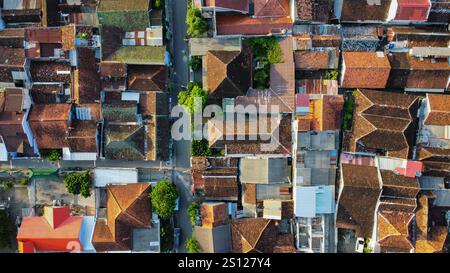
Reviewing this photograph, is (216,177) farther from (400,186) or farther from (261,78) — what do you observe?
(400,186)

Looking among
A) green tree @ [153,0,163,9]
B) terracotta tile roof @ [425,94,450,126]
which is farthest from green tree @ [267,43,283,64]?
terracotta tile roof @ [425,94,450,126]

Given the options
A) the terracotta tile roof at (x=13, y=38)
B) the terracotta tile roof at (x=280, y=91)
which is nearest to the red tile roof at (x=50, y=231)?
the terracotta tile roof at (x=13, y=38)

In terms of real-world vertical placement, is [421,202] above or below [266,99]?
below

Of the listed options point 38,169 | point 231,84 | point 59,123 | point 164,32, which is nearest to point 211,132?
point 231,84

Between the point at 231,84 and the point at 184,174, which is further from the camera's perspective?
the point at 184,174

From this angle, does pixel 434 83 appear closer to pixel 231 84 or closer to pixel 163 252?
pixel 231 84

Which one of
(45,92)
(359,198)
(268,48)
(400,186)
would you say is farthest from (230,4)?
(400,186)

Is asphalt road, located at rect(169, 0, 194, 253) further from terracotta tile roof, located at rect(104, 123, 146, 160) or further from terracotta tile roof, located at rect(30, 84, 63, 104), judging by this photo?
terracotta tile roof, located at rect(30, 84, 63, 104)
